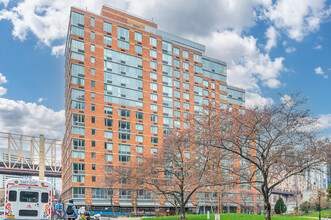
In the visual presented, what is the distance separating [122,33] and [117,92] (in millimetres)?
14178

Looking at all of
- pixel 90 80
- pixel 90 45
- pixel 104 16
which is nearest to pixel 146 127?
pixel 90 80

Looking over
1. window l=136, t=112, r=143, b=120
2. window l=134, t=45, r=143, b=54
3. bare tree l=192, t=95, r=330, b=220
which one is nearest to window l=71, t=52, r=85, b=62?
window l=134, t=45, r=143, b=54

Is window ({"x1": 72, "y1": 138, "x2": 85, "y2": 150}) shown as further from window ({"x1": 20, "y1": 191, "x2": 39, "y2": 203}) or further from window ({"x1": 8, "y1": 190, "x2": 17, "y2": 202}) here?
window ({"x1": 8, "y1": 190, "x2": 17, "y2": 202})

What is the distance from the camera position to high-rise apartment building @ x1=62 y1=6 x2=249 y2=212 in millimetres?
72250

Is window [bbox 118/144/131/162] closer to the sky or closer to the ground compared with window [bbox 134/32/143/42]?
closer to the ground

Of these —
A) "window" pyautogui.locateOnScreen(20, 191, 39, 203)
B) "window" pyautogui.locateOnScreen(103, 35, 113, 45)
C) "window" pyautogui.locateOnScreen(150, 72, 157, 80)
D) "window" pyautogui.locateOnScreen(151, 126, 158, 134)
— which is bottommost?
"window" pyautogui.locateOnScreen(20, 191, 39, 203)

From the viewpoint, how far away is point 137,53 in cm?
8406

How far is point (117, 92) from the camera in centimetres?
7925

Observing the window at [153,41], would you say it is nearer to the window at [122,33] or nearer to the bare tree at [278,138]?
the window at [122,33]

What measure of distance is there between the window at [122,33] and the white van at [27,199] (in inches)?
2509

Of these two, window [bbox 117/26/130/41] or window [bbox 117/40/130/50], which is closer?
window [bbox 117/40/130/50]

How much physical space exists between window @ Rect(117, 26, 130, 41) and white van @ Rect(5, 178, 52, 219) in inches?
2509

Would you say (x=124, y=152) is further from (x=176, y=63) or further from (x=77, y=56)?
(x=176, y=63)

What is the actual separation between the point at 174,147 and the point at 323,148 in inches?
702
